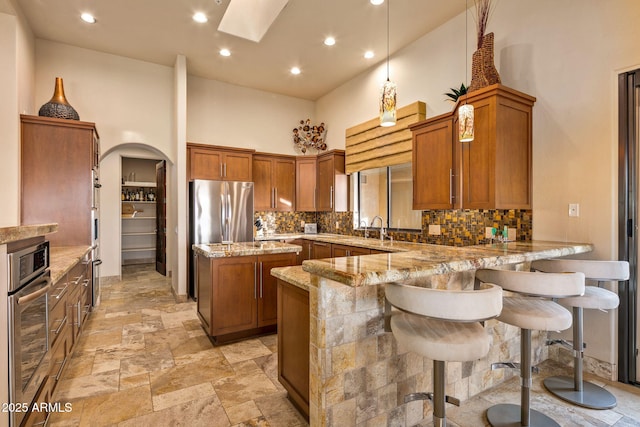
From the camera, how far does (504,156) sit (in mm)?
2885

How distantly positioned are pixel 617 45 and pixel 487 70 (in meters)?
0.91

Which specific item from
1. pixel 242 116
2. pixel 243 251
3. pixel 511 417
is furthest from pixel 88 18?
pixel 511 417

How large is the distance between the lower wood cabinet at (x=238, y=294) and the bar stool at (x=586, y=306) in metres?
2.44

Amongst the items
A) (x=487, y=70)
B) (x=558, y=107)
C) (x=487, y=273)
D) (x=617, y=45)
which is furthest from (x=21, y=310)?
(x=617, y=45)

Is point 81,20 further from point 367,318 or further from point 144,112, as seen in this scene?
point 367,318

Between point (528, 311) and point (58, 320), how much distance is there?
3038 millimetres

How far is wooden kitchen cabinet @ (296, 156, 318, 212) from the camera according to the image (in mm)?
5992

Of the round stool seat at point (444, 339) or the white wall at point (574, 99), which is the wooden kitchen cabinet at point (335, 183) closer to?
the white wall at point (574, 99)

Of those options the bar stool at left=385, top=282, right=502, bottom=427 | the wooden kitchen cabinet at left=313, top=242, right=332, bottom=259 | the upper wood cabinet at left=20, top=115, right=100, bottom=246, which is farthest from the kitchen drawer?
the wooden kitchen cabinet at left=313, top=242, right=332, bottom=259

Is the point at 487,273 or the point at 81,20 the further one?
the point at 81,20

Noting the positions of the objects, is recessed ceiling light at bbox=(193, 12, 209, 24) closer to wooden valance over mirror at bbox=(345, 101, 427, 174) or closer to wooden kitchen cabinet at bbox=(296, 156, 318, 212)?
wooden valance over mirror at bbox=(345, 101, 427, 174)

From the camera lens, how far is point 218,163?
519cm

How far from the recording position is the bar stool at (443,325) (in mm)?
1377

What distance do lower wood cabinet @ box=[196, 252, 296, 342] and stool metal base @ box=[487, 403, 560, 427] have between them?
7.03ft
